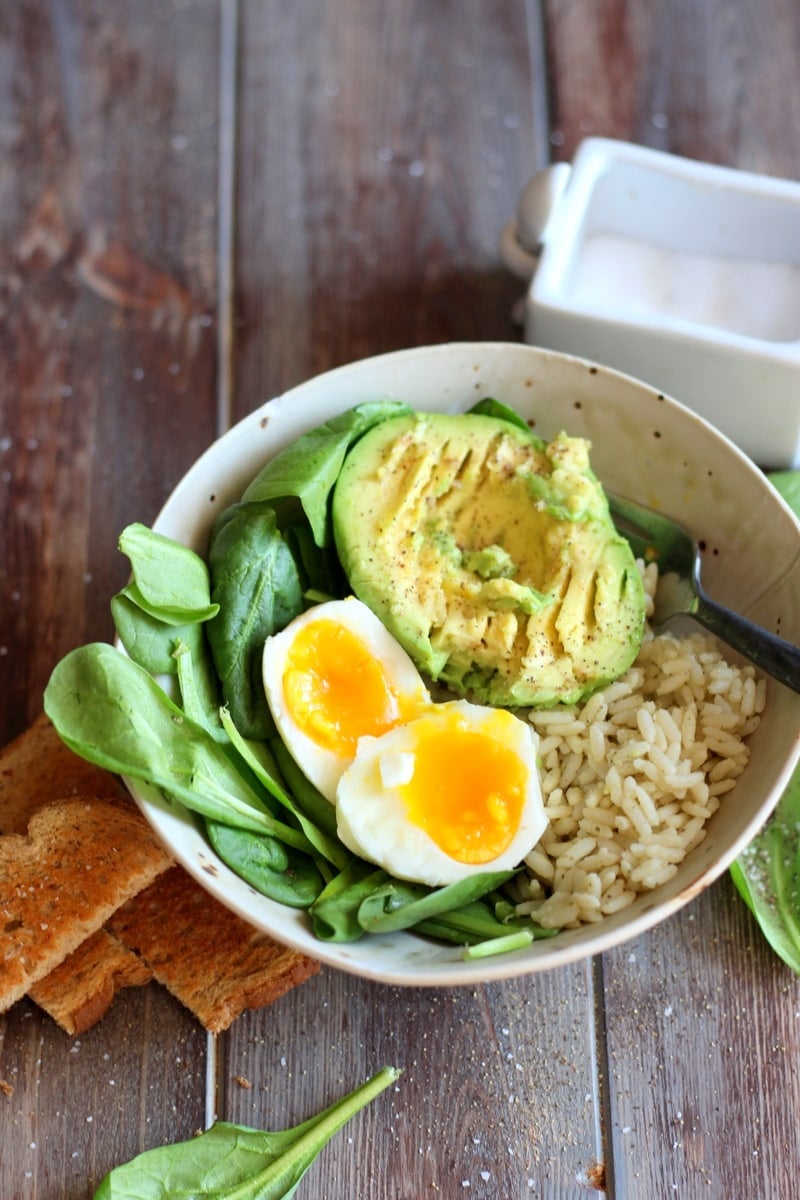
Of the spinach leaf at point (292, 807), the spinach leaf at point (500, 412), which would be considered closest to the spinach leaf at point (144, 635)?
the spinach leaf at point (292, 807)

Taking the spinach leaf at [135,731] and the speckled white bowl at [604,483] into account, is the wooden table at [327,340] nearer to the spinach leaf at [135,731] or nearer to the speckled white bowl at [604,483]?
the speckled white bowl at [604,483]

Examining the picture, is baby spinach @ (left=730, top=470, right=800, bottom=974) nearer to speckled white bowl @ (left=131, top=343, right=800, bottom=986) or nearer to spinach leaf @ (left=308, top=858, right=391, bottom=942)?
speckled white bowl @ (left=131, top=343, right=800, bottom=986)

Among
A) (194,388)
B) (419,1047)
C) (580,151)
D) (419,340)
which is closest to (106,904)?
(419,1047)

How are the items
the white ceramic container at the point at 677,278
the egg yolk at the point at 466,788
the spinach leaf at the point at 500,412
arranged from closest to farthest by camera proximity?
the egg yolk at the point at 466,788 → the spinach leaf at the point at 500,412 → the white ceramic container at the point at 677,278

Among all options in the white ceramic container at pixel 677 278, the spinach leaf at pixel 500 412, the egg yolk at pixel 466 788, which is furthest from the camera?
the white ceramic container at pixel 677 278

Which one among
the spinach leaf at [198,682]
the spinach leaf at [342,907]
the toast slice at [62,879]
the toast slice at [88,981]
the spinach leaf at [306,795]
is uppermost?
the spinach leaf at [198,682]

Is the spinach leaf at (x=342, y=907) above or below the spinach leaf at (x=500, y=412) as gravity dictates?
below

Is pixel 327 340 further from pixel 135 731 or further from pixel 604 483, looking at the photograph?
pixel 135 731
